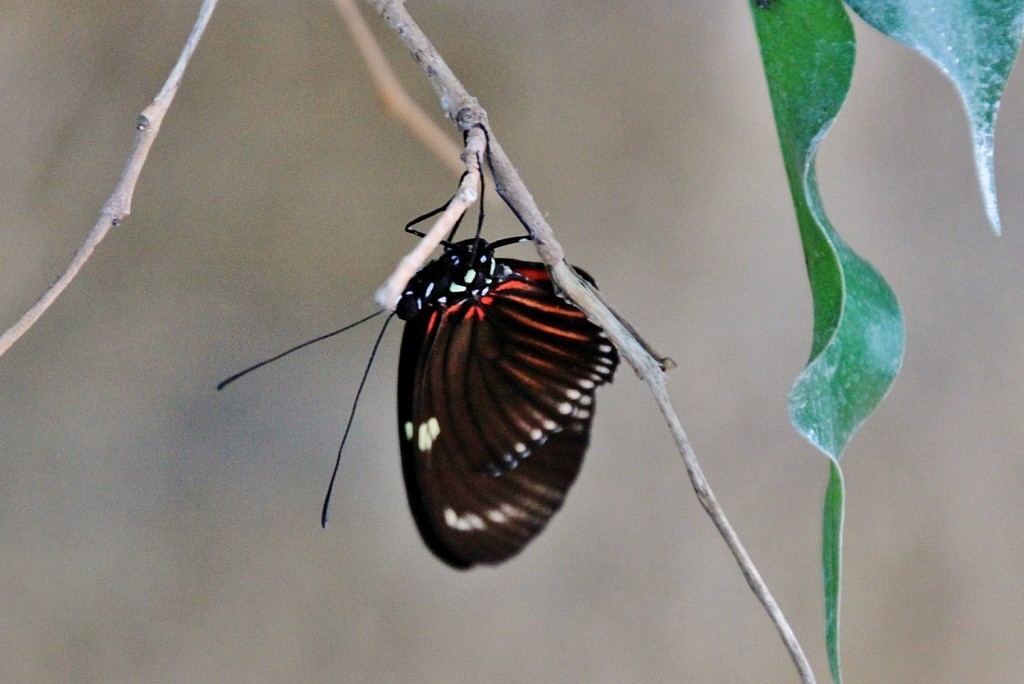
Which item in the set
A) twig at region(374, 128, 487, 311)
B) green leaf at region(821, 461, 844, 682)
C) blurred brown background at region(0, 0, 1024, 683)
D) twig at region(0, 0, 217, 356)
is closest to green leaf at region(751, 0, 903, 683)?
green leaf at region(821, 461, 844, 682)

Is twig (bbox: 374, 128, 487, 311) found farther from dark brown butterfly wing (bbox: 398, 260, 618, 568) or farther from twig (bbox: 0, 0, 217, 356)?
dark brown butterfly wing (bbox: 398, 260, 618, 568)

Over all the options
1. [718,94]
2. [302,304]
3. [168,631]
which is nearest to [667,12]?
[718,94]

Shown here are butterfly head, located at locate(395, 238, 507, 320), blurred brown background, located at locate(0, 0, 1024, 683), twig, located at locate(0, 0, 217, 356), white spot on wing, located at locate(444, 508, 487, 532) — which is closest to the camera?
twig, located at locate(0, 0, 217, 356)

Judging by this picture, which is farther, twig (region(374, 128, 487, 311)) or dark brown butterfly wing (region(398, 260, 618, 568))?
dark brown butterfly wing (region(398, 260, 618, 568))

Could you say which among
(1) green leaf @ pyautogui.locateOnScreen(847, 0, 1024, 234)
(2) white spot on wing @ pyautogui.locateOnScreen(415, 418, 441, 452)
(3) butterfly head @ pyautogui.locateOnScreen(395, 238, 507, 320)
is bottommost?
(2) white spot on wing @ pyautogui.locateOnScreen(415, 418, 441, 452)

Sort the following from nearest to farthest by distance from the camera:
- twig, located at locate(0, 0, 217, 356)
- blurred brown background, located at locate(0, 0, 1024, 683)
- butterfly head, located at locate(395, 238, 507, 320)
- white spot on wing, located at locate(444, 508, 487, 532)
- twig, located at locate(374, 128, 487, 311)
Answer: twig, located at locate(374, 128, 487, 311)
twig, located at locate(0, 0, 217, 356)
butterfly head, located at locate(395, 238, 507, 320)
white spot on wing, located at locate(444, 508, 487, 532)
blurred brown background, located at locate(0, 0, 1024, 683)

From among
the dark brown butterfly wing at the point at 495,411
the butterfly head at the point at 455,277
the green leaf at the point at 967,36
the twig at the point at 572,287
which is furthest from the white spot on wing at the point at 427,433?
the green leaf at the point at 967,36
